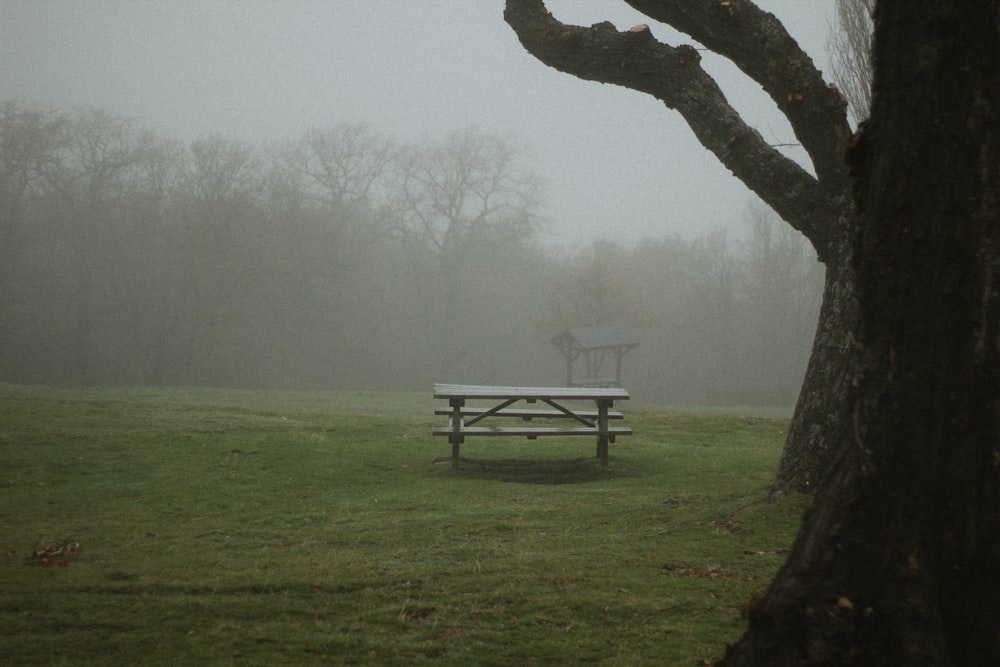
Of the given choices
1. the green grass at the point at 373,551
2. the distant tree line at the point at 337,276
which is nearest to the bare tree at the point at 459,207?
the distant tree line at the point at 337,276

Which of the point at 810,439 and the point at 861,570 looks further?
the point at 810,439

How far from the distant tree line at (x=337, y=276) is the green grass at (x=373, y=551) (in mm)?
33561

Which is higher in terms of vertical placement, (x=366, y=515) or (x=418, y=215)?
(x=418, y=215)

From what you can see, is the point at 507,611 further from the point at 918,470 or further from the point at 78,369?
the point at 78,369

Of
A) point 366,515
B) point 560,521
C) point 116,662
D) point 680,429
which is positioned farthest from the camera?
point 680,429

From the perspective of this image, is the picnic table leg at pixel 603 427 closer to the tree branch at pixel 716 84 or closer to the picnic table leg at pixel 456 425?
the picnic table leg at pixel 456 425

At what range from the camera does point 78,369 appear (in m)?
42.0

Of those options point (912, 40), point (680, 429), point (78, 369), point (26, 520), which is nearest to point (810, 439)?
point (912, 40)

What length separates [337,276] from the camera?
163 feet

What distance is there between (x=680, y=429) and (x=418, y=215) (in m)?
41.9

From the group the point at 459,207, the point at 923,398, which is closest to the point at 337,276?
the point at 459,207

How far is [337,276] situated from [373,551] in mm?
44804

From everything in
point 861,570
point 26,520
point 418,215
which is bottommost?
point 26,520

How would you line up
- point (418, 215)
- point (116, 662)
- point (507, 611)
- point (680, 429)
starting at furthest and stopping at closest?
1. point (418, 215)
2. point (680, 429)
3. point (507, 611)
4. point (116, 662)
